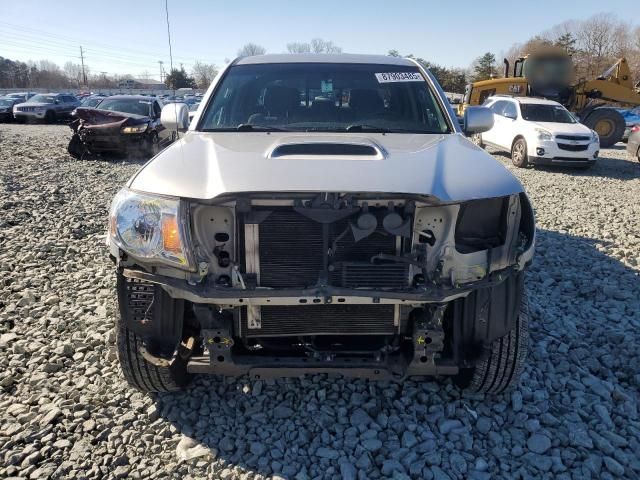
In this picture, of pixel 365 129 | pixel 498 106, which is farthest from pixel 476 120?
pixel 498 106

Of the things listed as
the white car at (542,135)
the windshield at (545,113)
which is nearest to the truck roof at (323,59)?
the white car at (542,135)

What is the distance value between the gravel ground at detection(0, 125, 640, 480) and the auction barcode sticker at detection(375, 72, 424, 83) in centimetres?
214

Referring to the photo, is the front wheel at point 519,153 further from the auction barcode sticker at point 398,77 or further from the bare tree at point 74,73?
the bare tree at point 74,73

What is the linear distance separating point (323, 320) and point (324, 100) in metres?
1.88

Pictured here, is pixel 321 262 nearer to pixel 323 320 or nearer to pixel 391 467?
pixel 323 320

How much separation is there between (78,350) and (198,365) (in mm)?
1453

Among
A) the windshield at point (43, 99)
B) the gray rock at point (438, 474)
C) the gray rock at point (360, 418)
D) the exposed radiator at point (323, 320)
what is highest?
the windshield at point (43, 99)

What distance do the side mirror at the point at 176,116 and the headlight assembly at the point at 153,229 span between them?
1.66 metres

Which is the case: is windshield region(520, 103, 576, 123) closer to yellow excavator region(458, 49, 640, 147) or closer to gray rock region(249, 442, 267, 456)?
yellow excavator region(458, 49, 640, 147)

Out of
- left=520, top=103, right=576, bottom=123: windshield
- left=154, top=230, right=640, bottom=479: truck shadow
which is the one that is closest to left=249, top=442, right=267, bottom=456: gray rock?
left=154, top=230, right=640, bottom=479: truck shadow

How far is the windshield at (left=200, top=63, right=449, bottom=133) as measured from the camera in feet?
11.6

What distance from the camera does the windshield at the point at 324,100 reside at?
11.6 ft

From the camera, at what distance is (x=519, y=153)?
1261cm

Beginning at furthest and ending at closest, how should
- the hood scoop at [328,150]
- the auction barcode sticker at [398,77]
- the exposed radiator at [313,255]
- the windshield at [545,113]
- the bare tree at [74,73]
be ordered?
the bare tree at [74,73]
the windshield at [545,113]
the auction barcode sticker at [398,77]
the hood scoop at [328,150]
the exposed radiator at [313,255]
